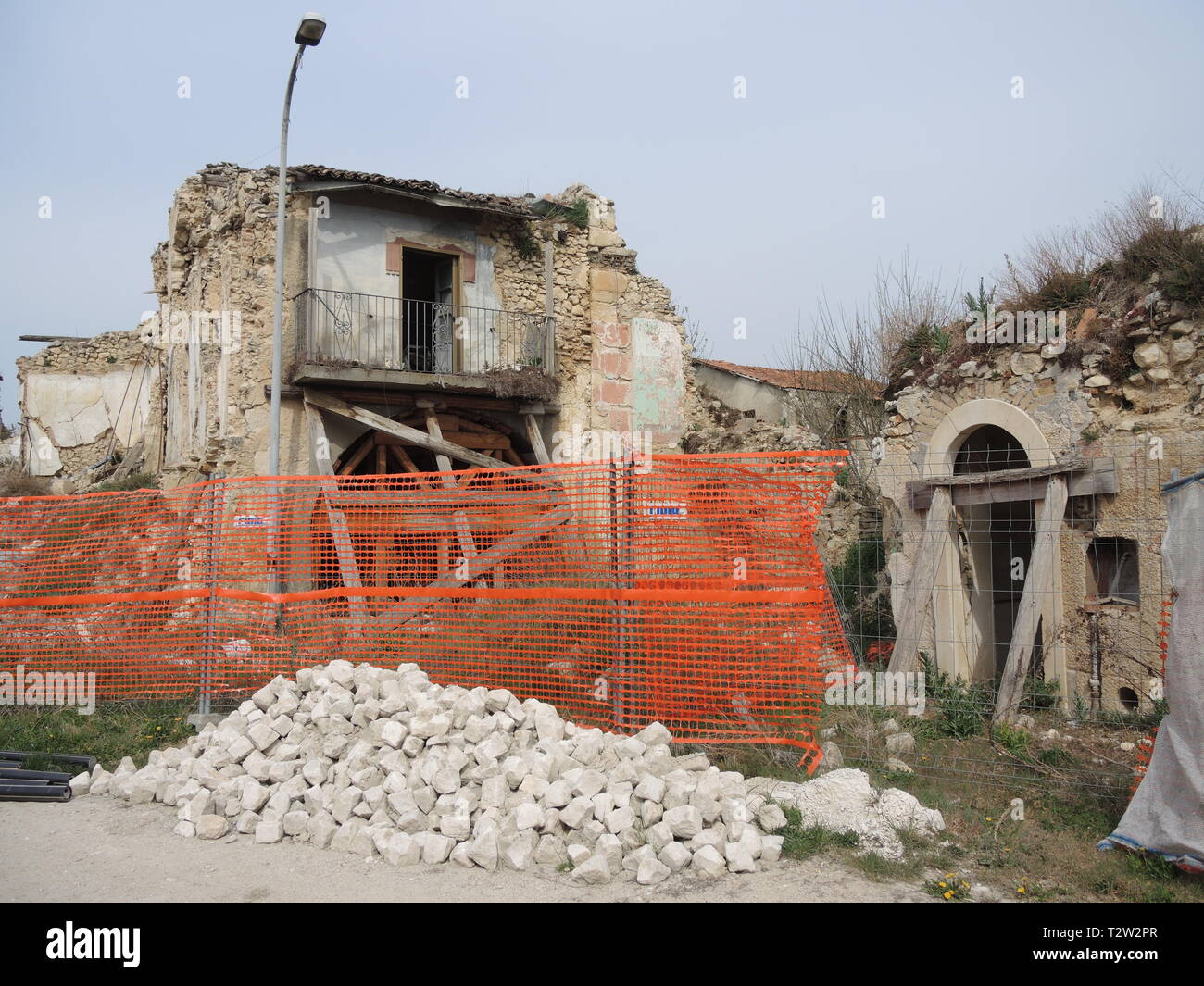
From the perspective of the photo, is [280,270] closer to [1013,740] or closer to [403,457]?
[403,457]

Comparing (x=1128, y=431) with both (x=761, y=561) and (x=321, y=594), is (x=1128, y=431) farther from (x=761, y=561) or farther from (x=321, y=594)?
(x=321, y=594)

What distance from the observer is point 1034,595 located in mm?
7707

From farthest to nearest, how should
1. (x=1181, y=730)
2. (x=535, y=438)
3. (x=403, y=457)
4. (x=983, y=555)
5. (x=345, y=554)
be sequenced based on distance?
1. (x=535, y=438)
2. (x=403, y=457)
3. (x=983, y=555)
4. (x=345, y=554)
5. (x=1181, y=730)

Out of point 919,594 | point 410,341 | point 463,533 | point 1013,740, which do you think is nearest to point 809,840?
point 1013,740

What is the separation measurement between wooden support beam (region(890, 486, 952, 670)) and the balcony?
8.06 metres

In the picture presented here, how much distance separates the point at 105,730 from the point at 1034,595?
763 centimetres

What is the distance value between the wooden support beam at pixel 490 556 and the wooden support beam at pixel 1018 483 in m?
4.11

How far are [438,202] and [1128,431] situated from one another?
1052cm

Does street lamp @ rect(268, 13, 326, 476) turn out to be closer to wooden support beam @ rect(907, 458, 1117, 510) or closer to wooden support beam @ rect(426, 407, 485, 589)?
wooden support beam @ rect(426, 407, 485, 589)

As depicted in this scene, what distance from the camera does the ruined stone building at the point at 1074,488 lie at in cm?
769

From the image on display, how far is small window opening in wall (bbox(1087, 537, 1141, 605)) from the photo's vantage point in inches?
313

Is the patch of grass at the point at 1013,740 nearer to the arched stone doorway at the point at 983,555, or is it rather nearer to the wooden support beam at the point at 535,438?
the arched stone doorway at the point at 983,555

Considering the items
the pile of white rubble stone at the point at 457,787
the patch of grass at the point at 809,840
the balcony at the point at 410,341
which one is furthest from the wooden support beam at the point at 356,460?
the patch of grass at the point at 809,840
